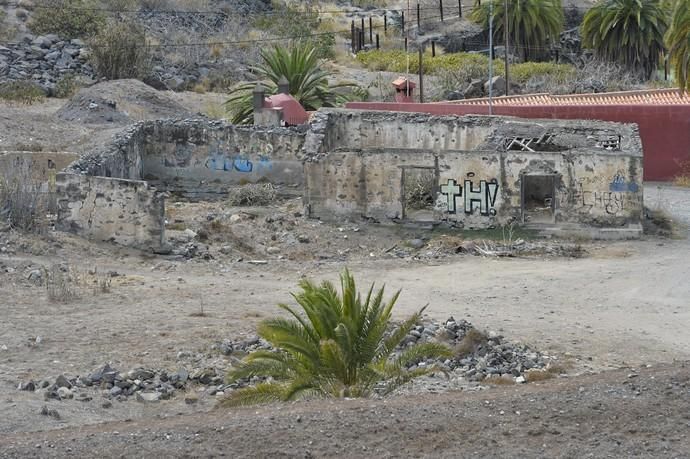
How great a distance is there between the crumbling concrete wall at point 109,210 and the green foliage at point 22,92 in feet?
68.5

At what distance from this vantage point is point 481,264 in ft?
83.6

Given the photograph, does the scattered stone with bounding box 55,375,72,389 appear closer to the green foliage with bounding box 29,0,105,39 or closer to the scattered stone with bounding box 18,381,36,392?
the scattered stone with bounding box 18,381,36,392

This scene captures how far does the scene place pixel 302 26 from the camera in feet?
215

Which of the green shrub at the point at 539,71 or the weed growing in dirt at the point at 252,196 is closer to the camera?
the weed growing in dirt at the point at 252,196

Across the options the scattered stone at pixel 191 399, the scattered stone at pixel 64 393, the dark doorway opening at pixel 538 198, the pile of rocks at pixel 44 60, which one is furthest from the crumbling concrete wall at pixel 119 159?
the pile of rocks at pixel 44 60

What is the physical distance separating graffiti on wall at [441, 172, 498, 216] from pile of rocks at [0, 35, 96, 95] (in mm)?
24046

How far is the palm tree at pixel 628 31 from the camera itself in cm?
5638

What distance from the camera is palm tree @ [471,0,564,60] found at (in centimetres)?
6188

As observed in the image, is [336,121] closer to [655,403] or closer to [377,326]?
[377,326]

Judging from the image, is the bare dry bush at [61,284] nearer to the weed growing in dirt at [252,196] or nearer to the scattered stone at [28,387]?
the scattered stone at [28,387]

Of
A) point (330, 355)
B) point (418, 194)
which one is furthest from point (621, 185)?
point (330, 355)

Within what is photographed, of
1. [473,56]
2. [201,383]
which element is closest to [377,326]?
[201,383]

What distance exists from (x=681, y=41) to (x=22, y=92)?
2399cm

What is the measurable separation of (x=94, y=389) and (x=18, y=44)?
1575 inches
